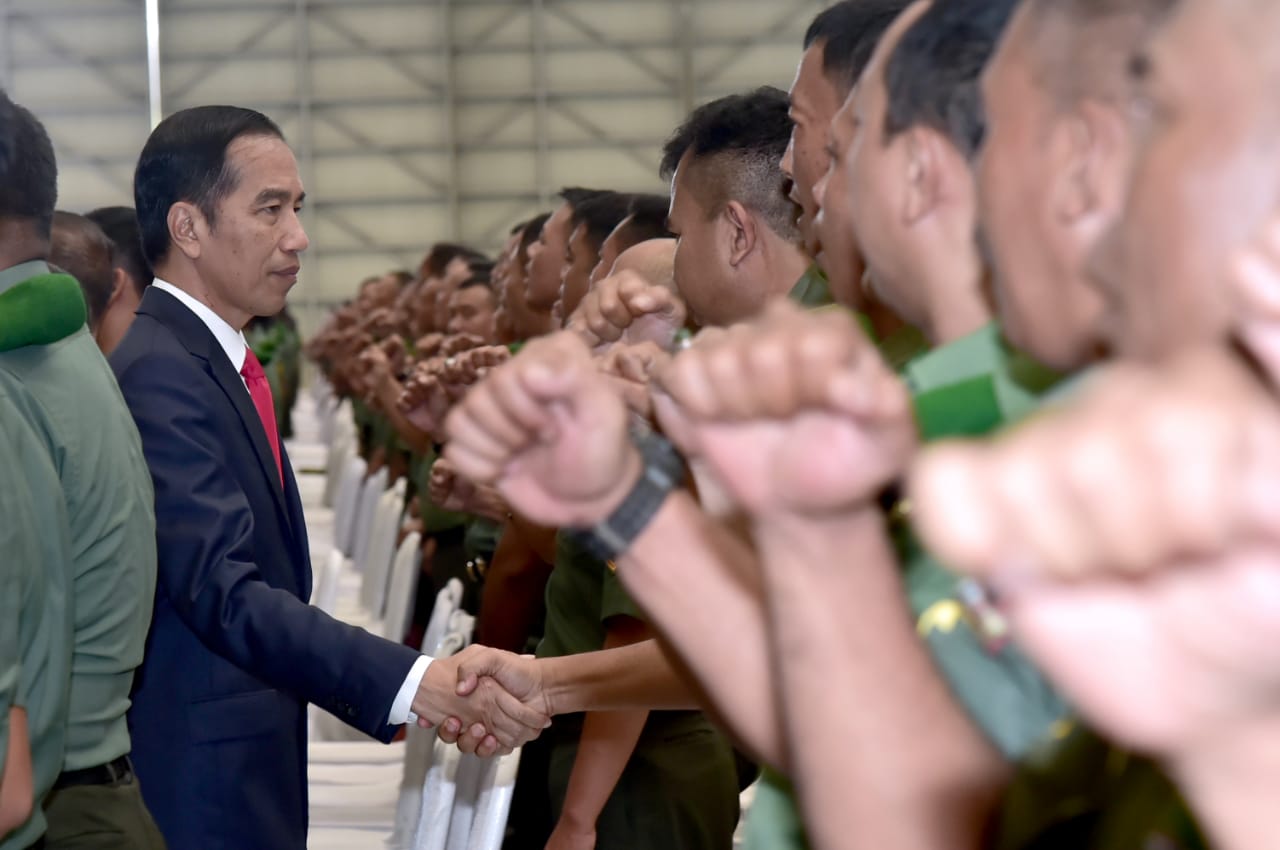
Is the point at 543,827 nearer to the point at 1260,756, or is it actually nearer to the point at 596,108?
the point at 1260,756

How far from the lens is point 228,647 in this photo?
269 centimetres

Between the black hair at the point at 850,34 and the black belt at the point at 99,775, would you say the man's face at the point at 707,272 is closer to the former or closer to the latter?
the black hair at the point at 850,34

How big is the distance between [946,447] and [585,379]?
54 centimetres

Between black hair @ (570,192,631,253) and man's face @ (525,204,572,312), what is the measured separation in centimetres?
15

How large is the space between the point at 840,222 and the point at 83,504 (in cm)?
125

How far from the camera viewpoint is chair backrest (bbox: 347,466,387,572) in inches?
239

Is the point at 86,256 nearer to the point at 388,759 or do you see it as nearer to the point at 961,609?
the point at 388,759

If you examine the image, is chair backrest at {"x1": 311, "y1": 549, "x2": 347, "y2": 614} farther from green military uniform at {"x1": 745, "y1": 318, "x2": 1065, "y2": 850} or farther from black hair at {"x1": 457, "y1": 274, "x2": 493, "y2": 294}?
green military uniform at {"x1": 745, "y1": 318, "x2": 1065, "y2": 850}

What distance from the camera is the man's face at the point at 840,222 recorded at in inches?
61.8

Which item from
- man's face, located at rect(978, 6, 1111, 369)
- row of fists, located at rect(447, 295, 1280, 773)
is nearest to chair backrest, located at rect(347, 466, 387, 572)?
man's face, located at rect(978, 6, 1111, 369)

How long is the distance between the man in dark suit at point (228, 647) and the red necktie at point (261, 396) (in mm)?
50

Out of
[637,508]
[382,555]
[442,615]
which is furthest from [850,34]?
[382,555]

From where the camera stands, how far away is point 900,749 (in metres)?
0.99

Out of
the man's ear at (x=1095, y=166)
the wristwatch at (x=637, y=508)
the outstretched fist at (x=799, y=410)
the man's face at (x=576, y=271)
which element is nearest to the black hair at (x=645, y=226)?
the man's face at (x=576, y=271)
